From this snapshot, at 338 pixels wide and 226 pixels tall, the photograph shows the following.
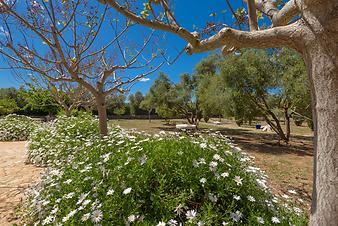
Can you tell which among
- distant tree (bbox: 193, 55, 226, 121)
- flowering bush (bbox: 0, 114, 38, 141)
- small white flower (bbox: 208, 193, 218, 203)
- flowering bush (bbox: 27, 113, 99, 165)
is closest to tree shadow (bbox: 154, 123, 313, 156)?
distant tree (bbox: 193, 55, 226, 121)

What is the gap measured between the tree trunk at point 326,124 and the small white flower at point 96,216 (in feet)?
6.46

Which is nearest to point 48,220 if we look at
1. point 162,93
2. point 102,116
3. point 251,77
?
point 102,116

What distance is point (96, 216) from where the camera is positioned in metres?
1.92

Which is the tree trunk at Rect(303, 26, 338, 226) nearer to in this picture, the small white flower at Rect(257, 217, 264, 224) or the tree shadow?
the small white flower at Rect(257, 217, 264, 224)

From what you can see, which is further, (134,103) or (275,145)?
(134,103)

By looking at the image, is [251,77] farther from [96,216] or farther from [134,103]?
[134,103]

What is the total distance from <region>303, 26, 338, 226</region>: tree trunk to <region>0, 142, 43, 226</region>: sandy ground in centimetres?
381

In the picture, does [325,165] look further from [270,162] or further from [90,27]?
[270,162]

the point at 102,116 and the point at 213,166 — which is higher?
the point at 102,116

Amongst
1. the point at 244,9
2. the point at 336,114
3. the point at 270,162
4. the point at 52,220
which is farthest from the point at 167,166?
the point at 270,162

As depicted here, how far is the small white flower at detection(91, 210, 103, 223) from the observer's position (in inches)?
74.0

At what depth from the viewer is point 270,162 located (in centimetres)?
790

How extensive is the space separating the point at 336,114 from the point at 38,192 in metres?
3.65

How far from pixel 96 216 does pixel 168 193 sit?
0.75 m
